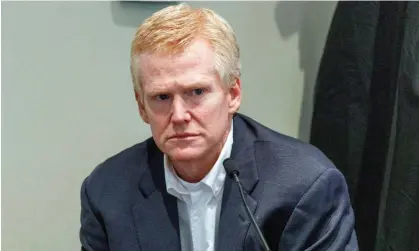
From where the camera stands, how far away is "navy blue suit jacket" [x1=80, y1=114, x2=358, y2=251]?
0.96 m

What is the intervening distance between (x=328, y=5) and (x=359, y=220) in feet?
1.99

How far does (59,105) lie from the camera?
1.31 metres

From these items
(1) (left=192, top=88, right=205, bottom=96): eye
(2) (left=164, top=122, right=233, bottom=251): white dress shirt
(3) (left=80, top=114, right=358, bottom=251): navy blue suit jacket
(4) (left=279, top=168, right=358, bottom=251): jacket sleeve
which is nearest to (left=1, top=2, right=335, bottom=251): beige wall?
(3) (left=80, top=114, right=358, bottom=251): navy blue suit jacket

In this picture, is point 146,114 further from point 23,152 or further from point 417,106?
point 417,106

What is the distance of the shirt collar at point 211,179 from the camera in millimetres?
1051

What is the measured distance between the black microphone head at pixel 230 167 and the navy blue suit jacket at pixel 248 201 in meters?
0.05

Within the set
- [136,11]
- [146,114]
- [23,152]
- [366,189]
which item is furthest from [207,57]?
[366,189]

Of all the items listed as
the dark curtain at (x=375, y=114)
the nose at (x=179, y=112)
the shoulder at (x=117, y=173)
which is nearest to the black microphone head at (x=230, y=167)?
the nose at (x=179, y=112)

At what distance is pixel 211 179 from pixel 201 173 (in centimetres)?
3

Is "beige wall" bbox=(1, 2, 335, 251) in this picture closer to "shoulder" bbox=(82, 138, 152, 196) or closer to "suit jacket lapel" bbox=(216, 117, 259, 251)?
"shoulder" bbox=(82, 138, 152, 196)

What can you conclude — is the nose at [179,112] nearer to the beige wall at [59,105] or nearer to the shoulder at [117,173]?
the shoulder at [117,173]

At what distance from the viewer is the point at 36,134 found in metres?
1.30

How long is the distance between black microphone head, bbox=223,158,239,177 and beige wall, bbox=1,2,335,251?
48cm

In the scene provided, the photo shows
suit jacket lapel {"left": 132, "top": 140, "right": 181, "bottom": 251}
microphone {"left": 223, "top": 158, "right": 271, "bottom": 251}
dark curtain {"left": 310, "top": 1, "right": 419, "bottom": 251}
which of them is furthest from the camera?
dark curtain {"left": 310, "top": 1, "right": 419, "bottom": 251}
